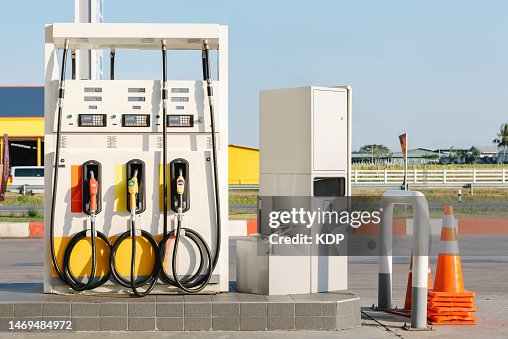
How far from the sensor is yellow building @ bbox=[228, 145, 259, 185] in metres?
54.3

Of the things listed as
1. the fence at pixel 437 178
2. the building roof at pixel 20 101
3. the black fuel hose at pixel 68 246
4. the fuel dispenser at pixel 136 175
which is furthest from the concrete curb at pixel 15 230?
the building roof at pixel 20 101

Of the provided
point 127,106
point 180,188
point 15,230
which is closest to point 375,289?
point 180,188

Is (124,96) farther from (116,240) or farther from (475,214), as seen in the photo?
(475,214)

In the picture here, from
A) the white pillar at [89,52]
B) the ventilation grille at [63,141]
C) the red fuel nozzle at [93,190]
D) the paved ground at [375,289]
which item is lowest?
the paved ground at [375,289]

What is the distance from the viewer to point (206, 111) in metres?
9.34

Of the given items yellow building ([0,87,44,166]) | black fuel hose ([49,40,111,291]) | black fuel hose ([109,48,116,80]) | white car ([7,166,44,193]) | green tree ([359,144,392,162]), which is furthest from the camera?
green tree ([359,144,392,162])

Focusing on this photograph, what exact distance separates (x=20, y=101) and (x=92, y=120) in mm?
44209

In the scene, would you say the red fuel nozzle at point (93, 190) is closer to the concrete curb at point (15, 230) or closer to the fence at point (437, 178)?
the concrete curb at point (15, 230)

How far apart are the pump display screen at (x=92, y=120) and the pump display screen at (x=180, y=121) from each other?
0.63m

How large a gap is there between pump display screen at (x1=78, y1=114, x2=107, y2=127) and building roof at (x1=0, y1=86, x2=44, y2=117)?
43292 millimetres

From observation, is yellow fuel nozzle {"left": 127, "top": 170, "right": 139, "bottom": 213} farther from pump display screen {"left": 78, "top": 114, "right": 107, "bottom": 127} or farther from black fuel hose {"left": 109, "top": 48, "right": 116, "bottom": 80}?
black fuel hose {"left": 109, "top": 48, "right": 116, "bottom": 80}

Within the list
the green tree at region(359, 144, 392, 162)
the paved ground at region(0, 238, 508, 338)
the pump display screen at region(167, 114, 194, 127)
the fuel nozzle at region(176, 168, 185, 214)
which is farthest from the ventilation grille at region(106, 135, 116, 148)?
the green tree at region(359, 144, 392, 162)

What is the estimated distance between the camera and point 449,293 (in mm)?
9531

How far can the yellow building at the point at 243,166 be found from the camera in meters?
54.3
